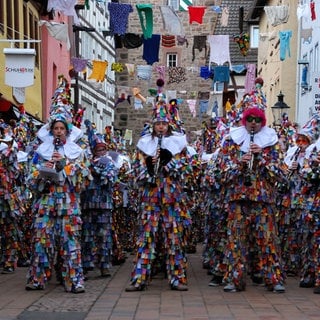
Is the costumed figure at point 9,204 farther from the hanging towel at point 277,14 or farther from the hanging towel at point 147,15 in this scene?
the hanging towel at point 277,14

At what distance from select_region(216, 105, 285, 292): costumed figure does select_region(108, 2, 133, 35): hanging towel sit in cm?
1207

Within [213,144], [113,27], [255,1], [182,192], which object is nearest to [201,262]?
[213,144]

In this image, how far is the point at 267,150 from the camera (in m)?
9.88

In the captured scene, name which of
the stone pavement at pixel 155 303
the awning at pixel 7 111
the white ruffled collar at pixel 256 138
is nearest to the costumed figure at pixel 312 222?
the stone pavement at pixel 155 303

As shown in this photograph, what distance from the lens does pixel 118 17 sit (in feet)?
71.3

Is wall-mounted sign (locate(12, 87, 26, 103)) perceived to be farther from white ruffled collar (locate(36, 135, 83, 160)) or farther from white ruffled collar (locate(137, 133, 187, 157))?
white ruffled collar (locate(137, 133, 187, 157))

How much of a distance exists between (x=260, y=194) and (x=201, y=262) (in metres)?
4.38

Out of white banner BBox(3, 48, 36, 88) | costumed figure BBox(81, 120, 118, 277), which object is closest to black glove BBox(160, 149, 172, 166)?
costumed figure BBox(81, 120, 118, 277)

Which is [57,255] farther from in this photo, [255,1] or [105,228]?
[255,1]

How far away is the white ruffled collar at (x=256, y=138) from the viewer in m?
9.87

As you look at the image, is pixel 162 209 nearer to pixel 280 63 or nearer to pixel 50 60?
pixel 50 60

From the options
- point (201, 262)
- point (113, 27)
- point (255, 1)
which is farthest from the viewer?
point (255, 1)

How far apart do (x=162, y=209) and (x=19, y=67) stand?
9.74 metres

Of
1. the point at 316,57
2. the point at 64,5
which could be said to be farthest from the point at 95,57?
the point at 64,5
